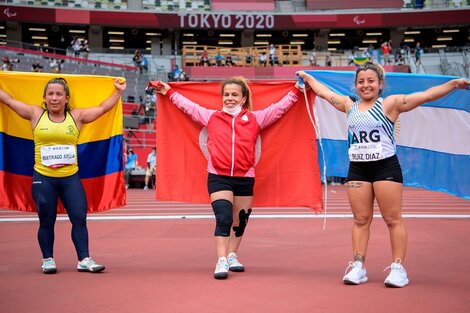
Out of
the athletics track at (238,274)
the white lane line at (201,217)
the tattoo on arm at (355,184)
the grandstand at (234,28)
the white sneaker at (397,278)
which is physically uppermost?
the grandstand at (234,28)

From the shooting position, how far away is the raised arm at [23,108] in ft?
20.6

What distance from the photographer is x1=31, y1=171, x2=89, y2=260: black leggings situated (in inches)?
A: 238

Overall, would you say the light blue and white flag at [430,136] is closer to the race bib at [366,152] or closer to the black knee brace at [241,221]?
the race bib at [366,152]

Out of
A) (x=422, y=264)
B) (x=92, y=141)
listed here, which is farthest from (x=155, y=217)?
(x=422, y=264)

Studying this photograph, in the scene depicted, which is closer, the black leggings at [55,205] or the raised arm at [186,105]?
the black leggings at [55,205]

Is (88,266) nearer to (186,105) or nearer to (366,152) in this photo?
(186,105)

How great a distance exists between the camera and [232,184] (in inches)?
237

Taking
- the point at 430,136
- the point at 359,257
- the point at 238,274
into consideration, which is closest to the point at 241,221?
the point at 238,274

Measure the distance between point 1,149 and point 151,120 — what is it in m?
21.0

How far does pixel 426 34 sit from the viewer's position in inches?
1994

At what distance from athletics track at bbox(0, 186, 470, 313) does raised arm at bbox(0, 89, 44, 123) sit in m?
1.69

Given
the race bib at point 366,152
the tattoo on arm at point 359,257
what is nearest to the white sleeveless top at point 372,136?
the race bib at point 366,152

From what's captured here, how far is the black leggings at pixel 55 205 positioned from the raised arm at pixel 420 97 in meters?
3.41

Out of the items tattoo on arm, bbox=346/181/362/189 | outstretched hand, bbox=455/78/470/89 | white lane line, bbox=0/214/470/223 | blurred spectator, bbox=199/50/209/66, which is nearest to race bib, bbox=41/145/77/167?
tattoo on arm, bbox=346/181/362/189
